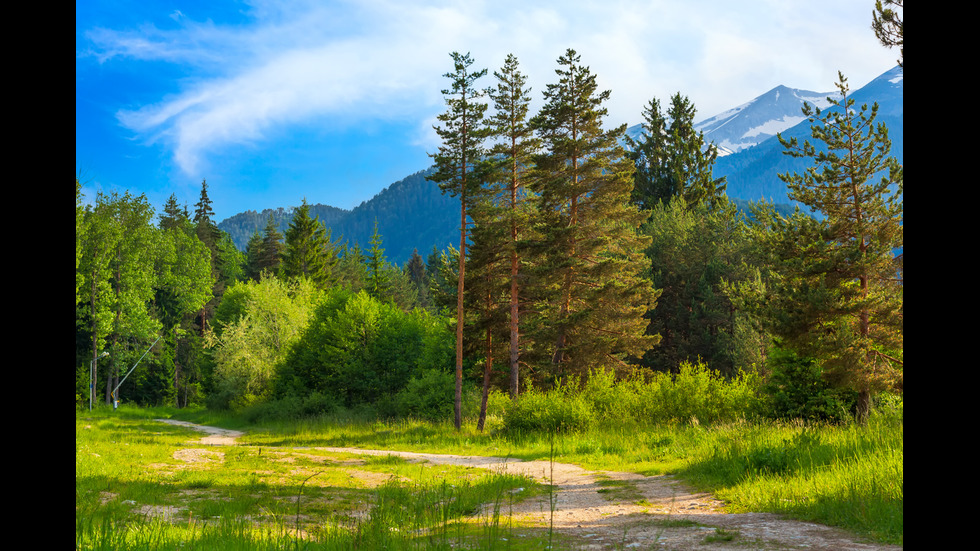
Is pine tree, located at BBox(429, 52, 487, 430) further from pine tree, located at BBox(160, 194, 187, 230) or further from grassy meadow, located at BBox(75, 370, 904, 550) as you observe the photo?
pine tree, located at BBox(160, 194, 187, 230)

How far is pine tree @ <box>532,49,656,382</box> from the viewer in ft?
89.5

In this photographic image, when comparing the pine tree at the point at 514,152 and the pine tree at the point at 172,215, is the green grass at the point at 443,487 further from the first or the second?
the pine tree at the point at 172,215

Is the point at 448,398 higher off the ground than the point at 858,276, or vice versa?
the point at 858,276

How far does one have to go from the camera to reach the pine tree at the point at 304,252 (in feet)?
200

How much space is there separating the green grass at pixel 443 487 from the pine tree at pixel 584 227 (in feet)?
28.2

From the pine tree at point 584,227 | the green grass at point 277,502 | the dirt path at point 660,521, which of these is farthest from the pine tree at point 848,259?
the pine tree at point 584,227

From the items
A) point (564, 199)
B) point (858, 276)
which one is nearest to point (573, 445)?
point (858, 276)

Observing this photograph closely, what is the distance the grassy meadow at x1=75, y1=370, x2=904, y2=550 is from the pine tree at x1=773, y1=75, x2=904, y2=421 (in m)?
1.53

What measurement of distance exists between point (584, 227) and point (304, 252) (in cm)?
4265

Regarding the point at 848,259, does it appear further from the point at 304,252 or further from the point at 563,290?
the point at 304,252

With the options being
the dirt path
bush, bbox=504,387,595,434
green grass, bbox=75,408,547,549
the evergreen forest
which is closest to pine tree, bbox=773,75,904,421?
the evergreen forest

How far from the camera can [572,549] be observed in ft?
18.1
